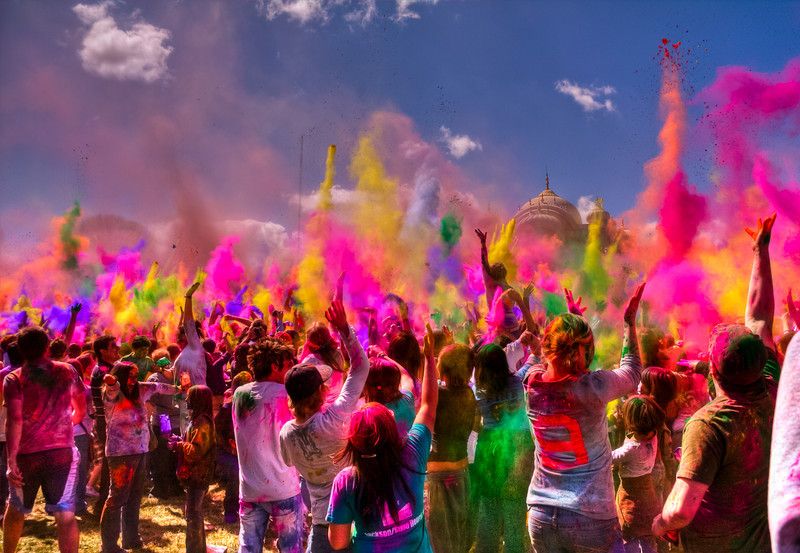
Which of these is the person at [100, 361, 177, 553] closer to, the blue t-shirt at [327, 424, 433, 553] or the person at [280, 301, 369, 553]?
the person at [280, 301, 369, 553]

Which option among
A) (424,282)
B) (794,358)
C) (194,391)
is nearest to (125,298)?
(424,282)

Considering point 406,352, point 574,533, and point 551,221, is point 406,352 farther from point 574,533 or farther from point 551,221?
point 551,221

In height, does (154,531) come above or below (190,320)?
below

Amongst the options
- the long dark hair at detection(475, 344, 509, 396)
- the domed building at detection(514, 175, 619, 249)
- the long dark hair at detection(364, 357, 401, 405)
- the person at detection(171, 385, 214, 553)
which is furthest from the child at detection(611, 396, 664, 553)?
the domed building at detection(514, 175, 619, 249)

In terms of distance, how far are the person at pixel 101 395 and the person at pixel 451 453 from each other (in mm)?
3850

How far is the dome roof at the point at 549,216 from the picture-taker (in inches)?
2223

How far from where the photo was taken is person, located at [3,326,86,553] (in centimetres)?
468

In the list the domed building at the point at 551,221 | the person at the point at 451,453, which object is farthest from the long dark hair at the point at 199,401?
the domed building at the point at 551,221

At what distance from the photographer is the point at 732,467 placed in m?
2.51

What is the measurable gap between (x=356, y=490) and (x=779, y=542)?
186 cm

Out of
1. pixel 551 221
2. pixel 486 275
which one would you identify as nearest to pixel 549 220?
pixel 551 221

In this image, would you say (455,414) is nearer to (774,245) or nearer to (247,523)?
(247,523)

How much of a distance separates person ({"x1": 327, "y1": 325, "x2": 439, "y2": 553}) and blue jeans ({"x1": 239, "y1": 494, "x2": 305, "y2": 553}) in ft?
4.71

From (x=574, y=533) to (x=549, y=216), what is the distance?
2195 inches
